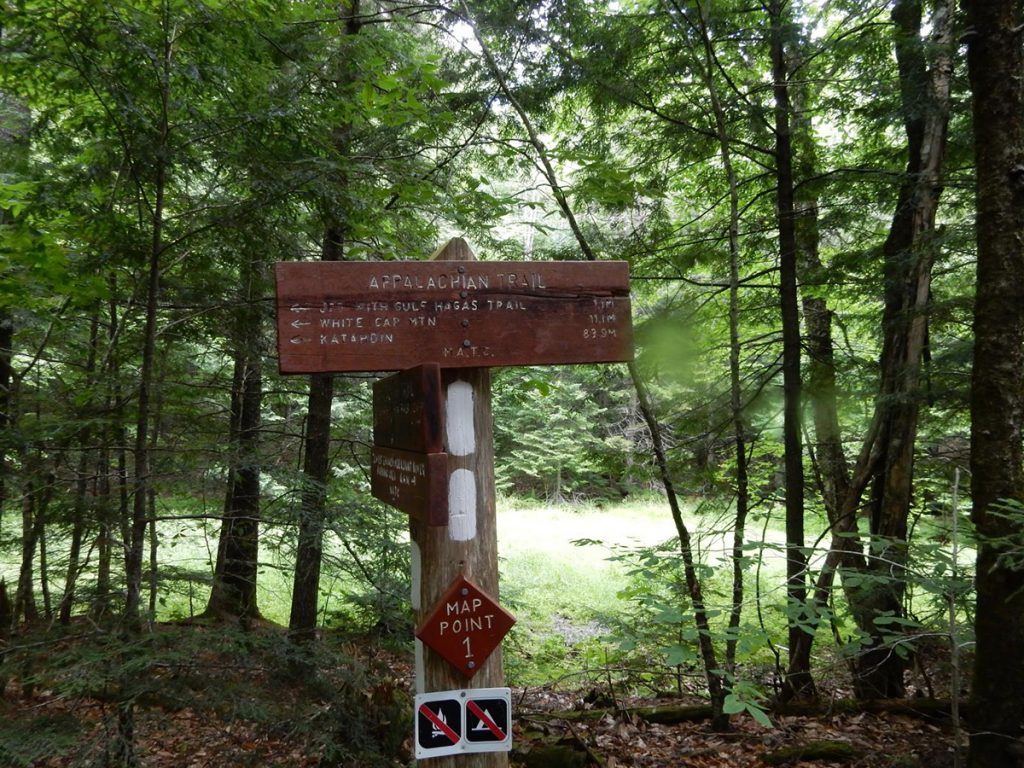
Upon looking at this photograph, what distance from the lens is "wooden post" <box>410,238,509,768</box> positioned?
2.23 m

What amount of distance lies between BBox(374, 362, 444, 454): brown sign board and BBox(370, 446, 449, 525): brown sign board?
0.13 ft

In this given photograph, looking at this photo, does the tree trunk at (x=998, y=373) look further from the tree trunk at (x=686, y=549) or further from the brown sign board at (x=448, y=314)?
the brown sign board at (x=448, y=314)

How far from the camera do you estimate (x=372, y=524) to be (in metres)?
4.26

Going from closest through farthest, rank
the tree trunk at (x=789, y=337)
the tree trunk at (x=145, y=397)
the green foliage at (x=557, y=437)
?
the tree trunk at (x=145, y=397), the tree trunk at (x=789, y=337), the green foliage at (x=557, y=437)

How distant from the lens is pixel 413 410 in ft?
6.84

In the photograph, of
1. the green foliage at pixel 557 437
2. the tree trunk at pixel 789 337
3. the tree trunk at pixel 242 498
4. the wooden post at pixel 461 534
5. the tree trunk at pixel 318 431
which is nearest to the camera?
the wooden post at pixel 461 534

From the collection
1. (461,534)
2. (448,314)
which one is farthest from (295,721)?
(448,314)

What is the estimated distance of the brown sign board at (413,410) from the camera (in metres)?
1.98

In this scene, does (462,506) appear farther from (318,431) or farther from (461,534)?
(318,431)

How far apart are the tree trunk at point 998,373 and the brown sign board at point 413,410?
3.04 m

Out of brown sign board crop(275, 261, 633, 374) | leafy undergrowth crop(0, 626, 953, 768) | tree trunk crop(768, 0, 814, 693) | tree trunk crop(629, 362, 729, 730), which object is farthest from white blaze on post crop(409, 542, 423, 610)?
tree trunk crop(768, 0, 814, 693)

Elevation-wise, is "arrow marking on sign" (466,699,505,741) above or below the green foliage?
below

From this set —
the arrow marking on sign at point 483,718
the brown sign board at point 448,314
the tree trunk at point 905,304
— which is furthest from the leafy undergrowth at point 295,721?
the brown sign board at point 448,314

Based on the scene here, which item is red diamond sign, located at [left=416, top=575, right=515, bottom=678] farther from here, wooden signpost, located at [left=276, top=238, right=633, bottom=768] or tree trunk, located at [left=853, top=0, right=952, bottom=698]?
tree trunk, located at [left=853, top=0, right=952, bottom=698]
